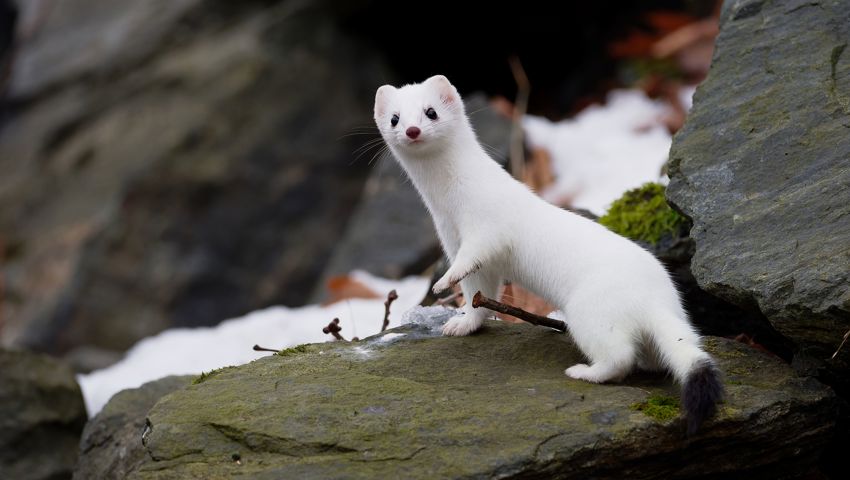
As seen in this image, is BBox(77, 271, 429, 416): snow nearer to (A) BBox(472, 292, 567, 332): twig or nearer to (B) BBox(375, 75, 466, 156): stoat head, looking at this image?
(B) BBox(375, 75, 466, 156): stoat head

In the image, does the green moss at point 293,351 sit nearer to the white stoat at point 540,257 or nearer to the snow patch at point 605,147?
the white stoat at point 540,257

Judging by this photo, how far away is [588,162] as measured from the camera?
779 centimetres

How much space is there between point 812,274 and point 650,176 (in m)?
3.83

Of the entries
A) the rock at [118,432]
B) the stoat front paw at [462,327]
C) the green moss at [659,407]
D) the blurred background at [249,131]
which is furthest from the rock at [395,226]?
the green moss at [659,407]

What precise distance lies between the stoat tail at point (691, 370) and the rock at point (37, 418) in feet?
11.5

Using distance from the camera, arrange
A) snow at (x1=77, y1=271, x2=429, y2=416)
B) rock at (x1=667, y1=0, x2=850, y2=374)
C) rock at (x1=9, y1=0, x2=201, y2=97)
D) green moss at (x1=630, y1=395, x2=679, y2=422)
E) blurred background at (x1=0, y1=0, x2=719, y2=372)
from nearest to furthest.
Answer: green moss at (x1=630, y1=395, x2=679, y2=422) → rock at (x1=667, y1=0, x2=850, y2=374) → snow at (x1=77, y1=271, x2=429, y2=416) → blurred background at (x1=0, y1=0, x2=719, y2=372) → rock at (x1=9, y1=0, x2=201, y2=97)

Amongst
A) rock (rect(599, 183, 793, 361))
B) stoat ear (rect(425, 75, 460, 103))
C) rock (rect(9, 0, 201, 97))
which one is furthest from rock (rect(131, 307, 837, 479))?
rock (rect(9, 0, 201, 97))

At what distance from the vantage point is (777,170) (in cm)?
380

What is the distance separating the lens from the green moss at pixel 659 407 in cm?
310

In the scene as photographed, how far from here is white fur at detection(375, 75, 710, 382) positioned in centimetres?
347

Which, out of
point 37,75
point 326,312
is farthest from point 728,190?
point 37,75

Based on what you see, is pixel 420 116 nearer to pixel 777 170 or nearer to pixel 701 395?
pixel 777 170

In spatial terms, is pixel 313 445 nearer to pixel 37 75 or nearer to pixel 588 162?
pixel 588 162

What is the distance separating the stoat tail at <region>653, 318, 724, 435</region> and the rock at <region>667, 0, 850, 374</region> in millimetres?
277
